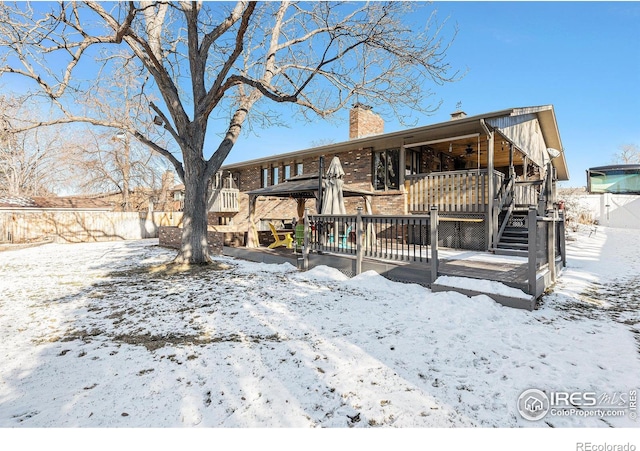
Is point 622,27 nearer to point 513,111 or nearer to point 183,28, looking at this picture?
point 513,111

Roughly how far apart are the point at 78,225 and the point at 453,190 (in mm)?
20699

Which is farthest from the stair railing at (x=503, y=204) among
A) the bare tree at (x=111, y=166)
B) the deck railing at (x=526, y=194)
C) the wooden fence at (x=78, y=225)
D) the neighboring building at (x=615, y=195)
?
the bare tree at (x=111, y=166)

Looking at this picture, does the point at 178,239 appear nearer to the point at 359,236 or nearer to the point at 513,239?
the point at 359,236

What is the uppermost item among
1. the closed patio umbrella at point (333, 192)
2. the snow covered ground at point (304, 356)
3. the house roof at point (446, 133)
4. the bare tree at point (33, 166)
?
the bare tree at point (33, 166)

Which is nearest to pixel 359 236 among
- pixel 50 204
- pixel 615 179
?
pixel 615 179

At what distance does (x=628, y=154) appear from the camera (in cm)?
3669

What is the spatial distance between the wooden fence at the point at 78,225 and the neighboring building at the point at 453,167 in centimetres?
691

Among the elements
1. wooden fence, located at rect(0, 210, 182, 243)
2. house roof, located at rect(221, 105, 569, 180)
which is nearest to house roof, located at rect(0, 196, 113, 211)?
wooden fence, located at rect(0, 210, 182, 243)

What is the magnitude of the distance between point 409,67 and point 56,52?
8.78 m

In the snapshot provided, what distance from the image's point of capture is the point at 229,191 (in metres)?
17.4

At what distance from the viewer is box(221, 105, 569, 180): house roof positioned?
8.71 metres

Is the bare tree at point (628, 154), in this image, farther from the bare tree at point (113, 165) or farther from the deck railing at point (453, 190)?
the bare tree at point (113, 165)

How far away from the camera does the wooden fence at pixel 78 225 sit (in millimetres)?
16219
